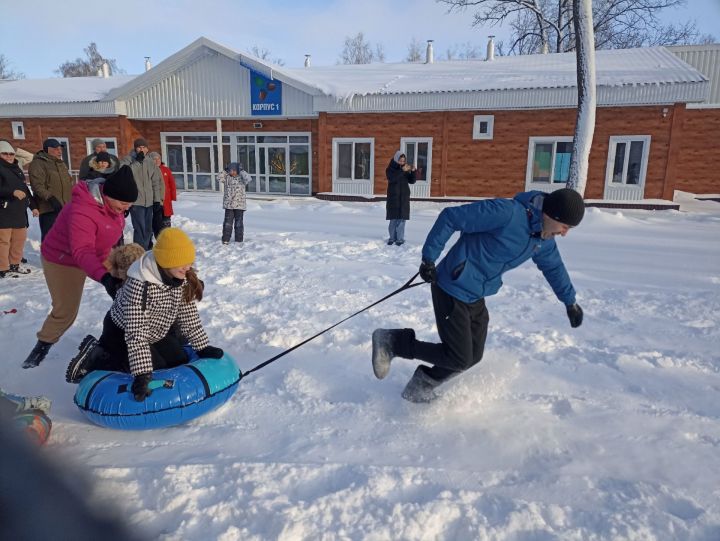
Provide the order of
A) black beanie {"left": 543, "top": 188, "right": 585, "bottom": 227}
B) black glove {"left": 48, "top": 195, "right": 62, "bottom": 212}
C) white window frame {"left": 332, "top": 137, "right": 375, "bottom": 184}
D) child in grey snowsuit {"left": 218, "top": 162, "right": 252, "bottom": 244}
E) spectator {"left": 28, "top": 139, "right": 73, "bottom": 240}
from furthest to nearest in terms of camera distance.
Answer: white window frame {"left": 332, "top": 137, "right": 375, "bottom": 184} < child in grey snowsuit {"left": 218, "top": 162, "right": 252, "bottom": 244} < black glove {"left": 48, "top": 195, "right": 62, "bottom": 212} < spectator {"left": 28, "top": 139, "right": 73, "bottom": 240} < black beanie {"left": 543, "top": 188, "right": 585, "bottom": 227}

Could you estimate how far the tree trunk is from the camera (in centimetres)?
1203

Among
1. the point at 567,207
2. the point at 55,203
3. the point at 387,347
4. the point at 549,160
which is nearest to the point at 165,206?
the point at 55,203

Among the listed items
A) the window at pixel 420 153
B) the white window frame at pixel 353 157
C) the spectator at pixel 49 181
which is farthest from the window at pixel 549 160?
the spectator at pixel 49 181

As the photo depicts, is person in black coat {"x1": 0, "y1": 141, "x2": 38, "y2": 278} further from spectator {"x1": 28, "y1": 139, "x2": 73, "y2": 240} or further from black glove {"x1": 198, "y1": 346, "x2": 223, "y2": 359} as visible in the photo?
black glove {"x1": 198, "y1": 346, "x2": 223, "y2": 359}

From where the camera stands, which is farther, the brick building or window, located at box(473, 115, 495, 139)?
window, located at box(473, 115, 495, 139)

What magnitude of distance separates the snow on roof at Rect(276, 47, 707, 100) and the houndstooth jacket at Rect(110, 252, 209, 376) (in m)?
15.4

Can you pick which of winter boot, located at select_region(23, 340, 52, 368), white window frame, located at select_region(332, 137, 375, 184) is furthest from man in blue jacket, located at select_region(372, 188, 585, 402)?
white window frame, located at select_region(332, 137, 375, 184)

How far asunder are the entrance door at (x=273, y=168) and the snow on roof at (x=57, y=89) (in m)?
7.25

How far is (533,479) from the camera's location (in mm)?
2631

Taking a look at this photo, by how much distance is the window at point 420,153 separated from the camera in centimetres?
1772

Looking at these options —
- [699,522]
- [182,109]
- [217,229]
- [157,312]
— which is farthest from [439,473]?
[182,109]

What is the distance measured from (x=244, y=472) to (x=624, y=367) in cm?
312

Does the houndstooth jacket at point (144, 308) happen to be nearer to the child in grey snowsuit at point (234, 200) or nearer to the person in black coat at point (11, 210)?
the person in black coat at point (11, 210)

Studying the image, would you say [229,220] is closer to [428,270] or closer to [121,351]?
[121,351]
